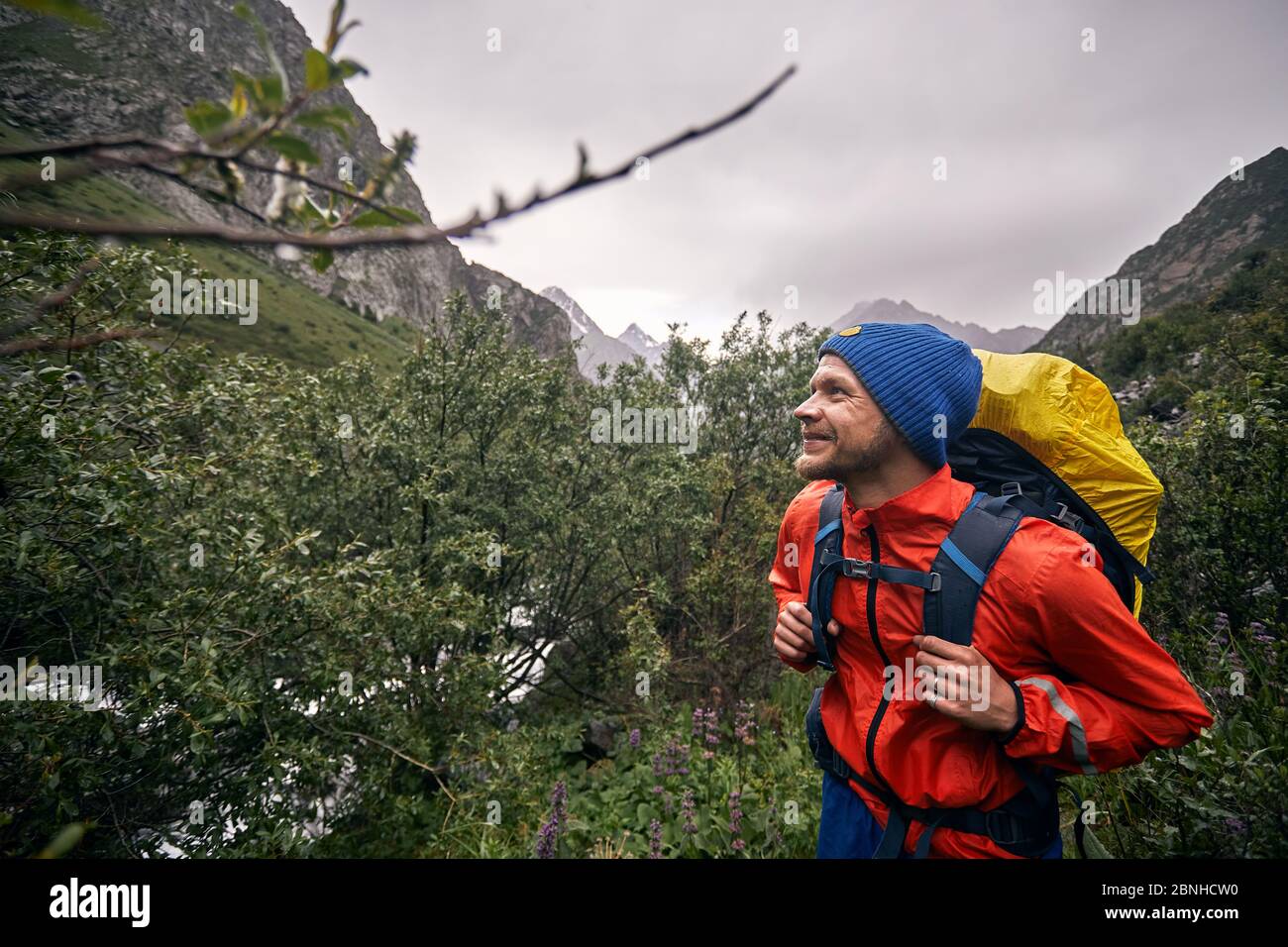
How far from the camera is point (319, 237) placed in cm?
95

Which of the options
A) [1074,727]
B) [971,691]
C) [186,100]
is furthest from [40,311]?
[1074,727]

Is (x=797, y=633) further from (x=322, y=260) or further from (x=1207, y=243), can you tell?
(x=1207, y=243)

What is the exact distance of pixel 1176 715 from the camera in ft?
5.41

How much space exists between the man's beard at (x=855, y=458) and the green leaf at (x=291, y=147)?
1632 mm

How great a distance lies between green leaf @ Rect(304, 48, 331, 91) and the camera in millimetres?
872

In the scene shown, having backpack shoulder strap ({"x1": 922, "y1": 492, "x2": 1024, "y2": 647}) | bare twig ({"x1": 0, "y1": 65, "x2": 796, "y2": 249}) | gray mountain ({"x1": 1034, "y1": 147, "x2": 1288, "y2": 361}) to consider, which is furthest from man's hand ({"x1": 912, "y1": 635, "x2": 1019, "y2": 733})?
gray mountain ({"x1": 1034, "y1": 147, "x2": 1288, "y2": 361})

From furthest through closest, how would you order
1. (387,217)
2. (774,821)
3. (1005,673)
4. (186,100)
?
1. (774,821)
2. (1005,673)
3. (387,217)
4. (186,100)

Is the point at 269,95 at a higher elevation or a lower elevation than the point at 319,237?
higher

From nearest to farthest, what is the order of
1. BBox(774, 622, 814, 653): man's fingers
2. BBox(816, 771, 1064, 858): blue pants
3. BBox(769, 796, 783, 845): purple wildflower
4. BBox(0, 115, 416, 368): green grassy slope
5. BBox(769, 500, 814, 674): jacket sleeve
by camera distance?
BBox(816, 771, 1064, 858): blue pants < BBox(774, 622, 814, 653): man's fingers < BBox(769, 500, 814, 674): jacket sleeve < BBox(769, 796, 783, 845): purple wildflower < BBox(0, 115, 416, 368): green grassy slope

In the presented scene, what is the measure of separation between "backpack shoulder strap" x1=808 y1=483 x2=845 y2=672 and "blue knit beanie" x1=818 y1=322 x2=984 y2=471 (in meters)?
0.44

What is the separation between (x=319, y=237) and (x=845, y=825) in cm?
255

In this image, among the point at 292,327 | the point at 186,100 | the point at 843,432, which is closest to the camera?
the point at 186,100

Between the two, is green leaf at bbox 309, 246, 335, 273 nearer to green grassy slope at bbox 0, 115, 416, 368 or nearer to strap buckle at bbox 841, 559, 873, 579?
strap buckle at bbox 841, 559, 873, 579

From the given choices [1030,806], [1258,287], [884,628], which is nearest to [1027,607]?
[884,628]
